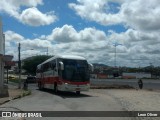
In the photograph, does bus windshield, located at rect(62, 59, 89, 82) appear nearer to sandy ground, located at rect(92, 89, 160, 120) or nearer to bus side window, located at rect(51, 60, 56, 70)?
bus side window, located at rect(51, 60, 56, 70)

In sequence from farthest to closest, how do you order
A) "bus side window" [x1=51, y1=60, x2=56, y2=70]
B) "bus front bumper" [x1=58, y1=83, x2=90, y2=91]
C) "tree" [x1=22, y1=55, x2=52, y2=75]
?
1. "tree" [x1=22, y1=55, x2=52, y2=75]
2. "bus side window" [x1=51, y1=60, x2=56, y2=70]
3. "bus front bumper" [x1=58, y1=83, x2=90, y2=91]

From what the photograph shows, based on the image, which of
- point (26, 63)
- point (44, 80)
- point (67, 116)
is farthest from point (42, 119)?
point (26, 63)

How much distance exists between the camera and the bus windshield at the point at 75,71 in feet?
111

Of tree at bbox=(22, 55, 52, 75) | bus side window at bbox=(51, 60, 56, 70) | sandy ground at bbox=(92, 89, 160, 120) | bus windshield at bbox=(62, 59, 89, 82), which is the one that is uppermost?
tree at bbox=(22, 55, 52, 75)

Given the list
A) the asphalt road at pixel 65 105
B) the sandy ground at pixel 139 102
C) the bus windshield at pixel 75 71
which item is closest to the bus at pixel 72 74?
the bus windshield at pixel 75 71

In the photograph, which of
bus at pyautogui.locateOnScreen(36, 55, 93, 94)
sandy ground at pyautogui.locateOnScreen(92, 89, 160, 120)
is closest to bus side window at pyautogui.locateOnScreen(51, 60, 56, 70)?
bus at pyautogui.locateOnScreen(36, 55, 93, 94)

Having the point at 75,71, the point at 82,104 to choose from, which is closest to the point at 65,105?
the point at 82,104

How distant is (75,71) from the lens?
3400 centimetres

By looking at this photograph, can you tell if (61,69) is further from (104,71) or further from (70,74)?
(104,71)

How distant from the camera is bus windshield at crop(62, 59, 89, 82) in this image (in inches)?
1332

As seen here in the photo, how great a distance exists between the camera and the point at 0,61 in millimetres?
34250

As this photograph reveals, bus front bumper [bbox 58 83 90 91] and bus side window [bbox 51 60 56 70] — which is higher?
bus side window [bbox 51 60 56 70]

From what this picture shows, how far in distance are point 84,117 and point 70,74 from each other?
1767 centimetres

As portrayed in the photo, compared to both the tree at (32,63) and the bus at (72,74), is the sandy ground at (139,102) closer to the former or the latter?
the bus at (72,74)
